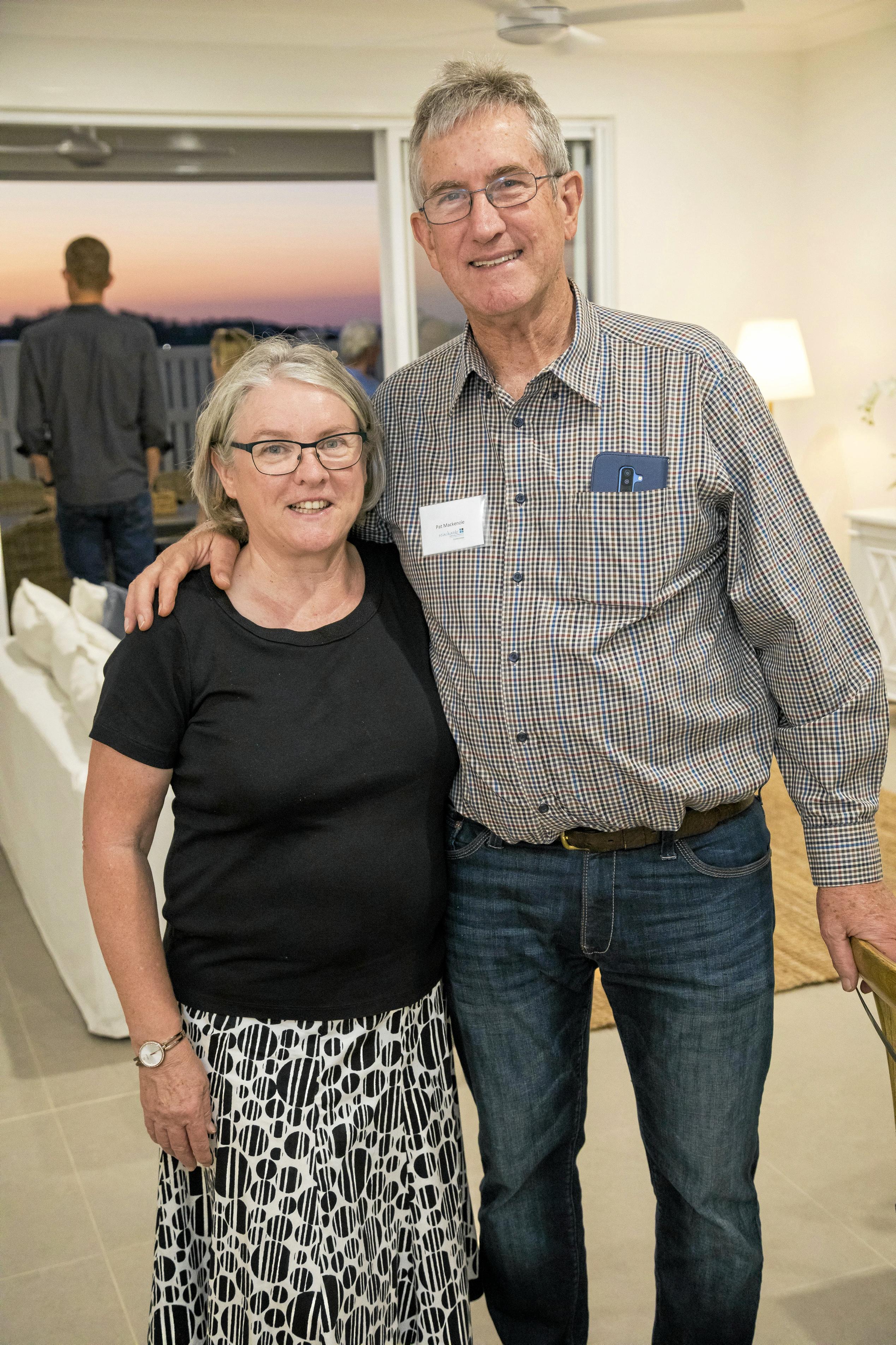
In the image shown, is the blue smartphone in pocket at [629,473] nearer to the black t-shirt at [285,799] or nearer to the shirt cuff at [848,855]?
the black t-shirt at [285,799]

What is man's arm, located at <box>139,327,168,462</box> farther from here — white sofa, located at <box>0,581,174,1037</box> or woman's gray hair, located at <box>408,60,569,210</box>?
woman's gray hair, located at <box>408,60,569,210</box>

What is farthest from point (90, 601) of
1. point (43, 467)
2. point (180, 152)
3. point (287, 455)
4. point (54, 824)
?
point (180, 152)

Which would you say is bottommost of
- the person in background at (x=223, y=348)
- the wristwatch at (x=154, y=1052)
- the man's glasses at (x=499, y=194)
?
the wristwatch at (x=154, y=1052)

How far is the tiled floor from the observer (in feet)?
6.88

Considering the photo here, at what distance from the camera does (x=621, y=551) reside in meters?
1.44

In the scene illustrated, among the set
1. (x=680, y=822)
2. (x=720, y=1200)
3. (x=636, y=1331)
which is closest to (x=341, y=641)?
(x=680, y=822)

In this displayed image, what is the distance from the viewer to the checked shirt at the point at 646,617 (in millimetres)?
1434

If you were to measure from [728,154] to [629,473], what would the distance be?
18.6 ft

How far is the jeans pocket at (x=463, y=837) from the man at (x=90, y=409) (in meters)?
4.72

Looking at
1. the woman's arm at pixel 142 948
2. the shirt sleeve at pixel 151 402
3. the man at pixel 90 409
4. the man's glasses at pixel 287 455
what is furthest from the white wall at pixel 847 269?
the woman's arm at pixel 142 948

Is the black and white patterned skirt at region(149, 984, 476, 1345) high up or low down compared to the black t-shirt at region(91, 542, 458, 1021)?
down

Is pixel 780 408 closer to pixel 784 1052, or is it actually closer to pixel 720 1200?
pixel 784 1052

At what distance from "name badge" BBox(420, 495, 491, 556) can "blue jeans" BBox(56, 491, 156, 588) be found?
4699 mm

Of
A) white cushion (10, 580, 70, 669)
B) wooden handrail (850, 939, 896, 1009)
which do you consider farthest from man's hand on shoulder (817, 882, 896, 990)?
white cushion (10, 580, 70, 669)
